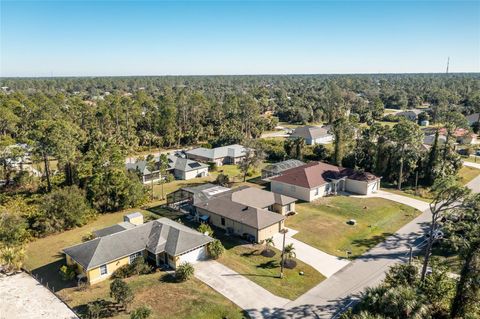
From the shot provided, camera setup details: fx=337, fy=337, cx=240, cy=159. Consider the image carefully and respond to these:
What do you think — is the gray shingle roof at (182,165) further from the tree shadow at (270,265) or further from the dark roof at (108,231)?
the tree shadow at (270,265)

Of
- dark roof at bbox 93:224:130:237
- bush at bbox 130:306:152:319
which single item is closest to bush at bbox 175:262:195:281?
bush at bbox 130:306:152:319

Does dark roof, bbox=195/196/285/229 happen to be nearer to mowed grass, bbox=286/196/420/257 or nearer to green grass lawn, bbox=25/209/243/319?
mowed grass, bbox=286/196/420/257

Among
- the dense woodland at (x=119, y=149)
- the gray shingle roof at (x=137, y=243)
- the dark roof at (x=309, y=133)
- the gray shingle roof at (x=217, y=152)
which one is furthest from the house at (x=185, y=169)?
the dark roof at (x=309, y=133)

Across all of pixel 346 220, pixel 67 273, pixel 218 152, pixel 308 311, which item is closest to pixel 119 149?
pixel 218 152

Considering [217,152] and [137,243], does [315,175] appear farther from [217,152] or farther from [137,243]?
[137,243]

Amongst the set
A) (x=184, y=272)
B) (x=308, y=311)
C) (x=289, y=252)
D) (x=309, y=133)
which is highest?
(x=309, y=133)

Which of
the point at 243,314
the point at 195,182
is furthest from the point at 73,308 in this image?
the point at 195,182
